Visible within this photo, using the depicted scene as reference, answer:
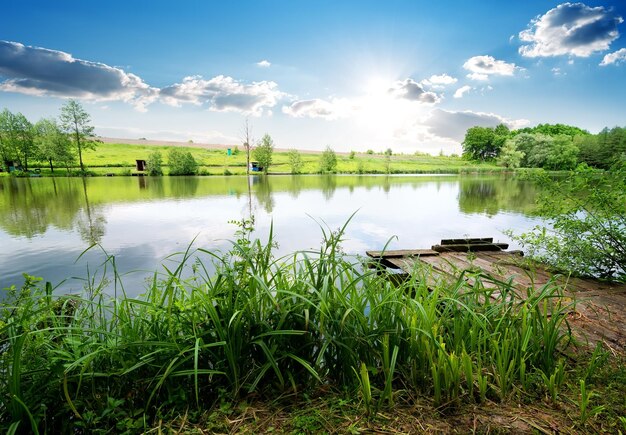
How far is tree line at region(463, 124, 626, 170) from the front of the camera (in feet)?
161

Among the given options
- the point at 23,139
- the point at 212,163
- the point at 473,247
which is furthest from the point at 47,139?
the point at 473,247

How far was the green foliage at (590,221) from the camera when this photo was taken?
4102mm

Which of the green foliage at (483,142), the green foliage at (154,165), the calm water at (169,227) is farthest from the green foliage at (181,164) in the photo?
the green foliage at (483,142)

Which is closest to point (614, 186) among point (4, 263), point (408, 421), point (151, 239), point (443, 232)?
point (408, 421)

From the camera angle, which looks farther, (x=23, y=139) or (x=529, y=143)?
(x=529, y=143)

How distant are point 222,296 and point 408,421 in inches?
44.7

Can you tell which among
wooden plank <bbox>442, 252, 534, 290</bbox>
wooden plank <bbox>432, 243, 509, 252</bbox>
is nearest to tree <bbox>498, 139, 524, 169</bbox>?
wooden plank <bbox>432, 243, 509, 252</bbox>

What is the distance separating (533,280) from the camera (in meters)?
3.12

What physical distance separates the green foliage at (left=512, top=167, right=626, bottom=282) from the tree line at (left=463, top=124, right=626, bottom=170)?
4637cm

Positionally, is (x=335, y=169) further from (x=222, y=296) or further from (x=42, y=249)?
(x=222, y=296)

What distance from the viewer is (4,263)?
6.69 m

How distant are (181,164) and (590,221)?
50.0 m

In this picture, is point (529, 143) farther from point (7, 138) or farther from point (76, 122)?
point (7, 138)

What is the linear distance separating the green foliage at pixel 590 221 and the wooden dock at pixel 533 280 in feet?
0.89
